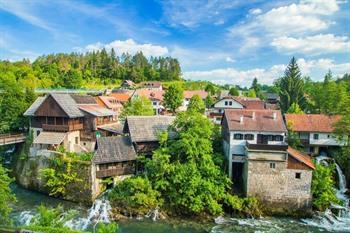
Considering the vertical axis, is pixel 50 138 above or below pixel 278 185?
above

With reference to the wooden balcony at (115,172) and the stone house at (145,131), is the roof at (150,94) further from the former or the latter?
the wooden balcony at (115,172)

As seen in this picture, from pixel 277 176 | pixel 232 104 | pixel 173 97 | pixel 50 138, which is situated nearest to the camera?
pixel 277 176

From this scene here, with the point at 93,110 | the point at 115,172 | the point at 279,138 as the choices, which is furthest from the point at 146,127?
the point at 279,138

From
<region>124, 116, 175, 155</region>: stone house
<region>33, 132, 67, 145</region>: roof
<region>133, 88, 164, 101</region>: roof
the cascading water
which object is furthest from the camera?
<region>133, 88, 164, 101</region>: roof

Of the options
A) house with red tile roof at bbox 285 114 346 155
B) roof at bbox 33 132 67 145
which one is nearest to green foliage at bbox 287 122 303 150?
house with red tile roof at bbox 285 114 346 155

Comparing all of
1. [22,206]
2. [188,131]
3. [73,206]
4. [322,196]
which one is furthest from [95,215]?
[322,196]

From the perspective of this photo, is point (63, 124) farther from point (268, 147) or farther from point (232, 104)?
point (232, 104)

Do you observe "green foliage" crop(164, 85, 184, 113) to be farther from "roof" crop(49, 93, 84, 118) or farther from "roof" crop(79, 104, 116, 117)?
"roof" crop(49, 93, 84, 118)
